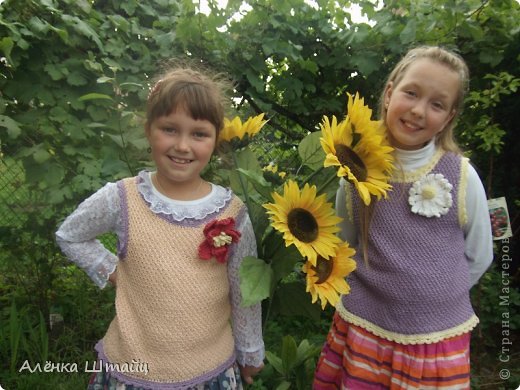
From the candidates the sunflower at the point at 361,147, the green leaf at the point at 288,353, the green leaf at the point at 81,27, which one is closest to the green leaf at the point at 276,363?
the green leaf at the point at 288,353

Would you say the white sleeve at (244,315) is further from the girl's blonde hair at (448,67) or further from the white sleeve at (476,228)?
the white sleeve at (476,228)

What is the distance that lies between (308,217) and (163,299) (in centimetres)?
40

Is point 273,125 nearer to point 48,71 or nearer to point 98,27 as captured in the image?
point 98,27

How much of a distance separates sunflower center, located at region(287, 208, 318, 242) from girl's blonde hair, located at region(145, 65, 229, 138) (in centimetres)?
31

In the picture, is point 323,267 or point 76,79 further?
point 76,79

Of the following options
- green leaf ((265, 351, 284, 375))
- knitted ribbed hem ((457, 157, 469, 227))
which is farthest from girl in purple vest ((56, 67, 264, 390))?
knitted ribbed hem ((457, 157, 469, 227))

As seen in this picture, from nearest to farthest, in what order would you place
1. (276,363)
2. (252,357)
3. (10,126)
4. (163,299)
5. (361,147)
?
(361,147)
(163,299)
(252,357)
(10,126)
(276,363)

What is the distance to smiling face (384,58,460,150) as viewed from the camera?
42.8 inches

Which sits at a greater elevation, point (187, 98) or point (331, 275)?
point (187, 98)

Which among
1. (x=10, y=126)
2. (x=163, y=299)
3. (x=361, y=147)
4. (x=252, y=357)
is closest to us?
(x=361, y=147)

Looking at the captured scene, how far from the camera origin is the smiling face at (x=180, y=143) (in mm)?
1036

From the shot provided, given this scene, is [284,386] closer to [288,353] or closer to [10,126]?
[288,353]

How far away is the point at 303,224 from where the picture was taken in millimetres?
984

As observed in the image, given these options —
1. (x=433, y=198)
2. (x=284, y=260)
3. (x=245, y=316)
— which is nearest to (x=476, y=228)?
(x=433, y=198)
